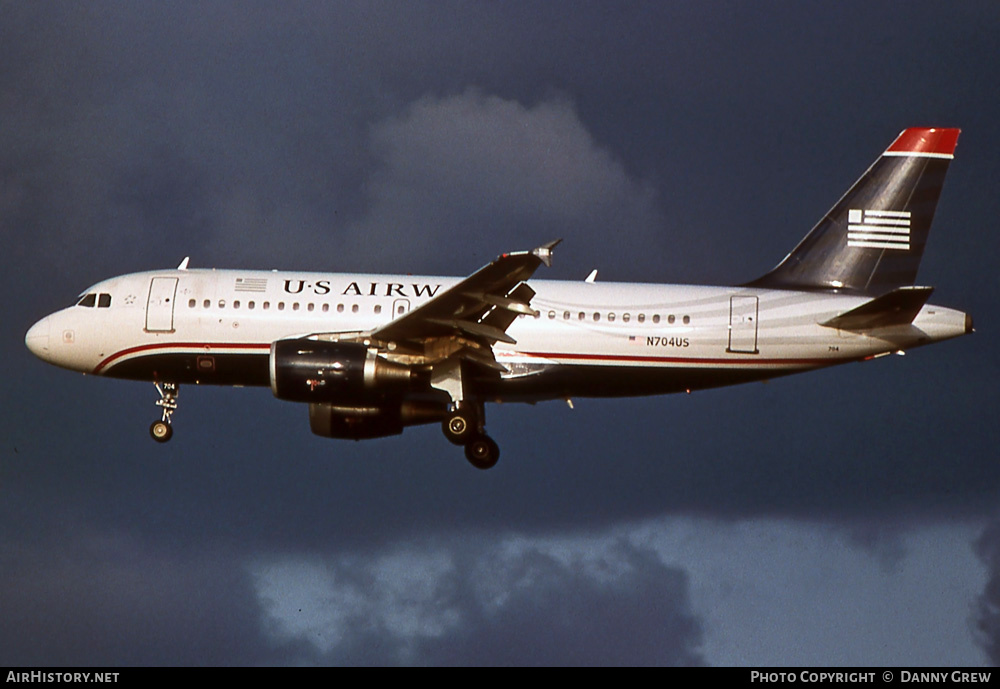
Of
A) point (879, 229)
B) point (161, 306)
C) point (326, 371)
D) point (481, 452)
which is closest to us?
point (326, 371)

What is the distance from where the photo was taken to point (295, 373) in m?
35.9

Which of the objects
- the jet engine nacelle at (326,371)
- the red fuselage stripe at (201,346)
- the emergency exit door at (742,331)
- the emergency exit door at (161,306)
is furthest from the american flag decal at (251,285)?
the emergency exit door at (742,331)

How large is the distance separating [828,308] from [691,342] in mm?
3394

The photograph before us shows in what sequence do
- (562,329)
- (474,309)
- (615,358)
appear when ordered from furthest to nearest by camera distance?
(562,329) → (615,358) → (474,309)

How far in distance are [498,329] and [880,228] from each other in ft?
33.8

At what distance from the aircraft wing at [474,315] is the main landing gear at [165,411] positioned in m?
6.41

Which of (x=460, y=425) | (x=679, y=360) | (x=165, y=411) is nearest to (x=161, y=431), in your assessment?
(x=165, y=411)

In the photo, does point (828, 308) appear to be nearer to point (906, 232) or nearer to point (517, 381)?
point (906, 232)

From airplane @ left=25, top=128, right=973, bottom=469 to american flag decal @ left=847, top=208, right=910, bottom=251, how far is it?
0.03m

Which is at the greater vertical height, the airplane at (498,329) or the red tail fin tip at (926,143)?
the red tail fin tip at (926,143)

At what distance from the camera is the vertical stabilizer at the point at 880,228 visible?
39594 millimetres

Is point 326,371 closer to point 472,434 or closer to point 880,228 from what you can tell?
point 472,434

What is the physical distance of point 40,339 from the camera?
40.2m

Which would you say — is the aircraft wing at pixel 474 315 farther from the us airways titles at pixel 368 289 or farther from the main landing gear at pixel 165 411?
the main landing gear at pixel 165 411
